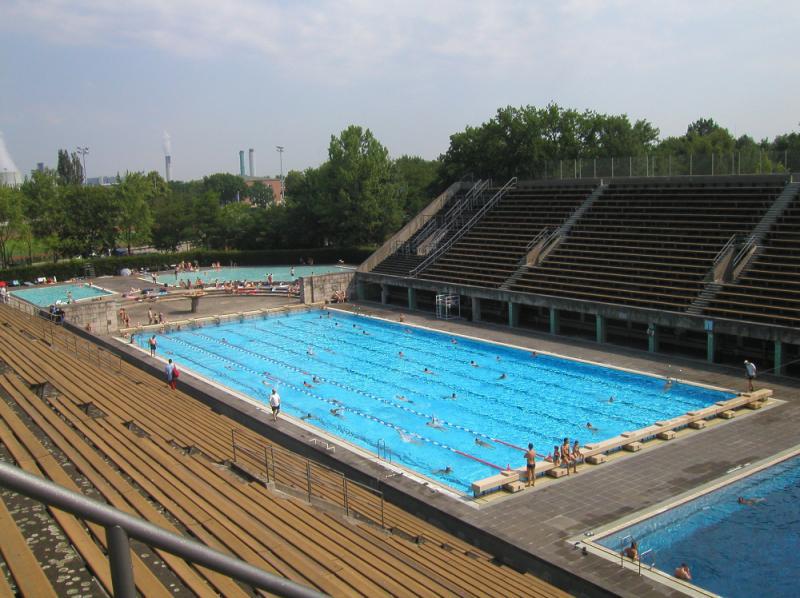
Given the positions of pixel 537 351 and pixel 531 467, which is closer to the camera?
pixel 531 467

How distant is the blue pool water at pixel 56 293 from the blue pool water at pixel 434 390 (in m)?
16.6

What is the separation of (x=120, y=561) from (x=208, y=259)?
2381 inches

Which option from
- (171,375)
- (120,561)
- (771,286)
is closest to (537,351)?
(771,286)

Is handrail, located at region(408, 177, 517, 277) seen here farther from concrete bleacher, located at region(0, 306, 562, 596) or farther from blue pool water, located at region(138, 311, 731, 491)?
concrete bleacher, located at region(0, 306, 562, 596)

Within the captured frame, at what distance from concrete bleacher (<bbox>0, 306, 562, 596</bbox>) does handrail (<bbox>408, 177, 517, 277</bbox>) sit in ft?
82.0

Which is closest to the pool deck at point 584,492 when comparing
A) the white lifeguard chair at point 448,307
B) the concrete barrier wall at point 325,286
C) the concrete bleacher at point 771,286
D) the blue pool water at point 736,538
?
the blue pool water at point 736,538

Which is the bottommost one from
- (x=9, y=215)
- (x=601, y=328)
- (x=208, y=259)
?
(x=601, y=328)

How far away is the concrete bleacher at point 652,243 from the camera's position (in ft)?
93.7

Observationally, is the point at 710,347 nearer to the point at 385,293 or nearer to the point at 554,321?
the point at 554,321

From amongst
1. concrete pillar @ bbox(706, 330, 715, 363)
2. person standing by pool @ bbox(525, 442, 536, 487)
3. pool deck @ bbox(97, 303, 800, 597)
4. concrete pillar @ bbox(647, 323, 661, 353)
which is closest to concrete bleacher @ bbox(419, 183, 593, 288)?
concrete pillar @ bbox(647, 323, 661, 353)

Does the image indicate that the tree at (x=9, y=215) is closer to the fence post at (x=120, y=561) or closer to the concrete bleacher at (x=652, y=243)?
the concrete bleacher at (x=652, y=243)

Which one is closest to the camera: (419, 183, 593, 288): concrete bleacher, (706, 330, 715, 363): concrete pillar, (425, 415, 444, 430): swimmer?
(425, 415, 444, 430): swimmer

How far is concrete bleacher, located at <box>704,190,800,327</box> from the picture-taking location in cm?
2396

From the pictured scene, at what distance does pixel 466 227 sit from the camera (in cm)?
4200
